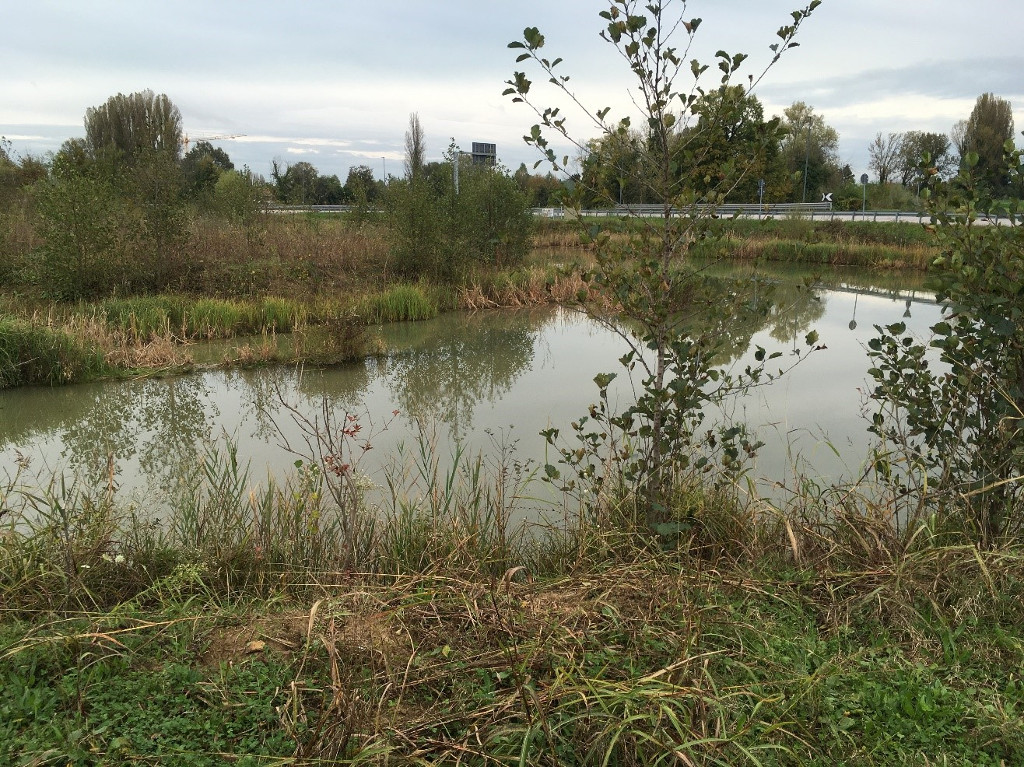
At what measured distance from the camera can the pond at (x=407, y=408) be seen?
567 cm

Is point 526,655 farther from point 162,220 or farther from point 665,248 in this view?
point 162,220

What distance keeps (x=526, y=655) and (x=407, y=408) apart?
→ 5.49 meters

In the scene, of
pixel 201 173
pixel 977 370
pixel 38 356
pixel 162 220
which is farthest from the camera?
pixel 201 173

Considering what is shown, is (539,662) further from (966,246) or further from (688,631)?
(966,246)

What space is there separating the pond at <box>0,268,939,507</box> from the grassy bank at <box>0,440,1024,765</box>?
0.98 meters

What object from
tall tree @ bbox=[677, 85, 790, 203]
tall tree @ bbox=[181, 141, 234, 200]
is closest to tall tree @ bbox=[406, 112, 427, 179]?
tall tree @ bbox=[181, 141, 234, 200]

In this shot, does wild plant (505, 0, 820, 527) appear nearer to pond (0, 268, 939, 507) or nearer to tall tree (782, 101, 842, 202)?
pond (0, 268, 939, 507)

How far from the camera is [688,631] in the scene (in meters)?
2.28

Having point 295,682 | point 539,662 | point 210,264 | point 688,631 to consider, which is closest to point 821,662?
point 688,631

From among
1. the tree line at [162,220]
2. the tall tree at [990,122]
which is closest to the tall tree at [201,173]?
the tree line at [162,220]

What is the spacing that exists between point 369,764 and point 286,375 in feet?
26.2

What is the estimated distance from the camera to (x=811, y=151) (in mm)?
48188

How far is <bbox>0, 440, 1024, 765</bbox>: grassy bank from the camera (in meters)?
1.93

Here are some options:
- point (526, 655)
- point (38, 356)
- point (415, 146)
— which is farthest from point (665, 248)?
point (415, 146)
